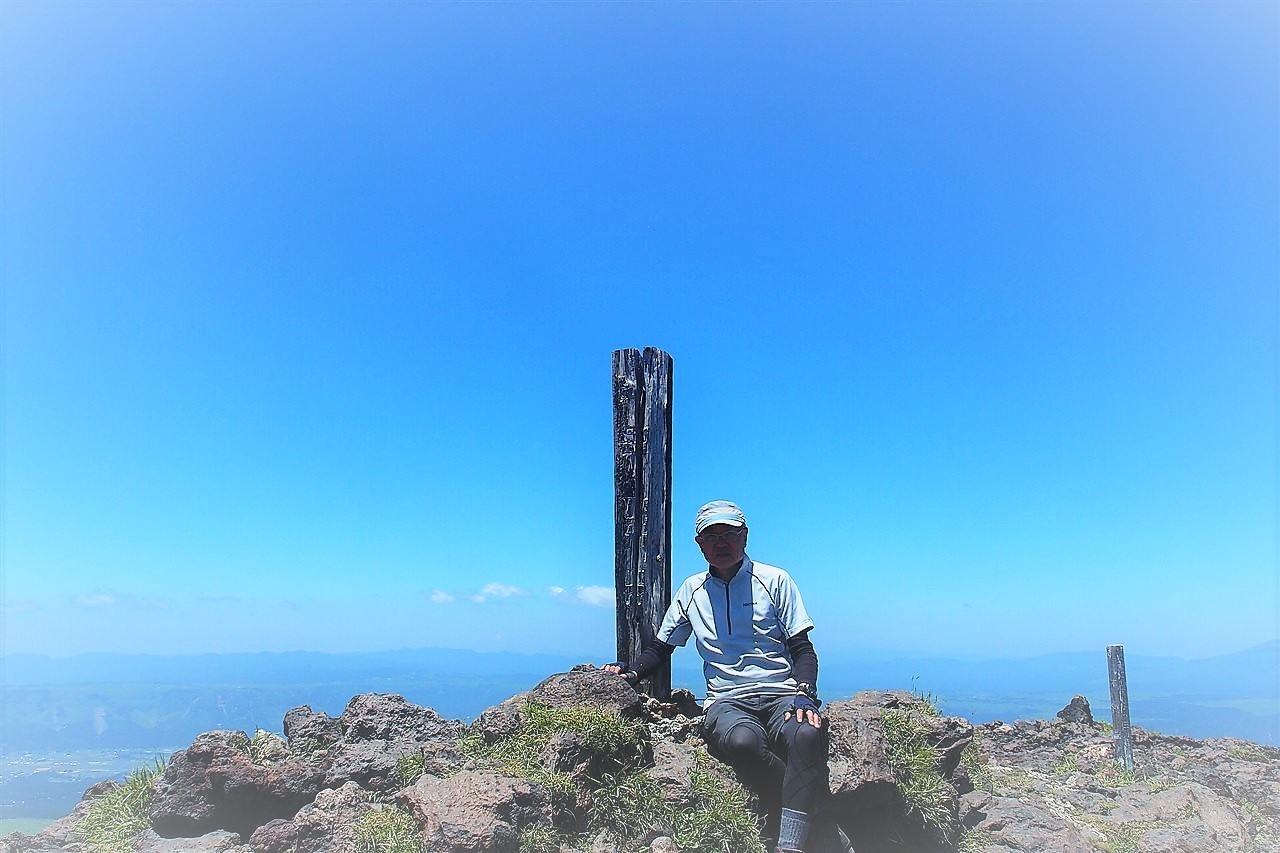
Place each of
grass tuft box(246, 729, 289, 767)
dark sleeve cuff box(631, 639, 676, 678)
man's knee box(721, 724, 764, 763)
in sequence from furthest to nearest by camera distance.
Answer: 1. dark sleeve cuff box(631, 639, 676, 678)
2. grass tuft box(246, 729, 289, 767)
3. man's knee box(721, 724, 764, 763)

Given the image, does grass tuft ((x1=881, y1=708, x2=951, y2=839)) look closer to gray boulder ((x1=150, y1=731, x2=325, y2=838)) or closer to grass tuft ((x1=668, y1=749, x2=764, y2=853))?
grass tuft ((x1=668, y1=749, x2=764, y2=853))

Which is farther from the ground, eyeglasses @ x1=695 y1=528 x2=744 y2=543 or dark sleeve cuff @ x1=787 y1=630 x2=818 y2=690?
eyeglasses @ x1=695 y1=528 x2=744 y2=543

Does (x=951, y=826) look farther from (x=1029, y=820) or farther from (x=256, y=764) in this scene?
(x=256, y=764)

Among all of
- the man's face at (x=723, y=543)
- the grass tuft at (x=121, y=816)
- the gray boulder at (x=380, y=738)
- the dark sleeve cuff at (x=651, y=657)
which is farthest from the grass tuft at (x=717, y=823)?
the grass tuft at (x=121, y=816)

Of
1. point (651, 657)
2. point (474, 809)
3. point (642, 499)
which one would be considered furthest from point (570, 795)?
point (642, 499)

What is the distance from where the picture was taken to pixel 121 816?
21.5 feet

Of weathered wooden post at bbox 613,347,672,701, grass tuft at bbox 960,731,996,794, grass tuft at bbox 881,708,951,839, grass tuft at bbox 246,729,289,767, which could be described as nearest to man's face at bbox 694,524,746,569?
weathered wooden post at bbox 613,347,672,701

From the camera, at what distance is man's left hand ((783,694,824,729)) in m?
6.05

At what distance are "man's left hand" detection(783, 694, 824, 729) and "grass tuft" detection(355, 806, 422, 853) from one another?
2.86 metres

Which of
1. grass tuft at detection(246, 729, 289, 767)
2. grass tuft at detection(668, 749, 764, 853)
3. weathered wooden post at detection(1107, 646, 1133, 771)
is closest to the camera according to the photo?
grass tuft at detection(668, 749, 764, 853)

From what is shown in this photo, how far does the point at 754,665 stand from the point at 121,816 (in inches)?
Answer: 213

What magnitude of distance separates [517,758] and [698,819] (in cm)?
152

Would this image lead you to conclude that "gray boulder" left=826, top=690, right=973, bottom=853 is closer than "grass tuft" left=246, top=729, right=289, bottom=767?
Yes

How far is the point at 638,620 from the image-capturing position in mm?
8086
